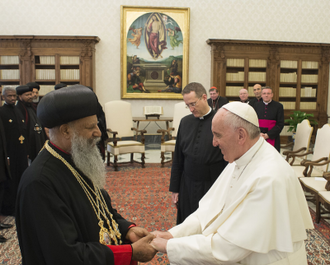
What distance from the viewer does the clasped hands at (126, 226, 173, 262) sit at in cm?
151

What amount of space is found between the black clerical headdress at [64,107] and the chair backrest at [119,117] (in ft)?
20.6

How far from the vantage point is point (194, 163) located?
279 cm

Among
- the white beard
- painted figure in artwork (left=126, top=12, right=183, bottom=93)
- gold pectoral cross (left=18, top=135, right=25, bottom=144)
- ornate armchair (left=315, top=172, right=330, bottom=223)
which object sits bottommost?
ornate armchair (left=315, top=172, right=330, bottom=223)

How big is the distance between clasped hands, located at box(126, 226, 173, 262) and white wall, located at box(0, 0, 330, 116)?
8447mm

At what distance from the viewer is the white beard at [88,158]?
4.68ft

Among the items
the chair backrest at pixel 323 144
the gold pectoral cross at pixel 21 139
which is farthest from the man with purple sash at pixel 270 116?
Answer: the gold pectoral cross at pixel 21 139

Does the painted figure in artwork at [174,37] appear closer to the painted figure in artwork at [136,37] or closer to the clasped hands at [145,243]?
the painted figure in artwork at [136,37]

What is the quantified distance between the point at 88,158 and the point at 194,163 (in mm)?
1467

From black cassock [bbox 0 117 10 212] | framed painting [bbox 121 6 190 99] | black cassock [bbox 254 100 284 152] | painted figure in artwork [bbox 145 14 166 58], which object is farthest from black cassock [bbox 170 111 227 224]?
painted figure in artwork [bbox 145 14 166 58]

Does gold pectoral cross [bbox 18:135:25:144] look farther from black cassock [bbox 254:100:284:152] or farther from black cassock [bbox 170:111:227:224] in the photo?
black cassock [bbox 254:100:284:152]

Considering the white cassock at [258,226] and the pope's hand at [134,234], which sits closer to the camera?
the white cassock at [258,226]

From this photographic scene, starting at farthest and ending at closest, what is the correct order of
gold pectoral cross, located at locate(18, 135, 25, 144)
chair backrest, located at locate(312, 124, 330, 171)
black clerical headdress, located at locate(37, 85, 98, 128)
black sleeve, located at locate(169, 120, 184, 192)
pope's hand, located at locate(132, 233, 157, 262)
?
chair backrest, located at locate(312, 124, 330, 171) < gold pectoral cross, located at locate(18, 135, 25, 144) < black sleeve, located at locate(169, 120, 184, 192) < pope's hand, located at locate(132, 233, 157, 262) < black clerical headdress, located at locate(37, 85, 98, 128)

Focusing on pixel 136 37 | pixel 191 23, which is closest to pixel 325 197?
pixel 191 23

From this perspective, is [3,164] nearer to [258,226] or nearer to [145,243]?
[145,243]
